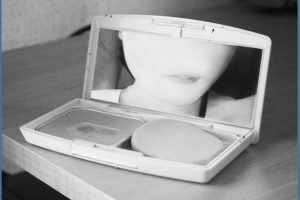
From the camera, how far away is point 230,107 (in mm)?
631

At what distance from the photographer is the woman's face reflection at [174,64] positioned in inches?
24.9

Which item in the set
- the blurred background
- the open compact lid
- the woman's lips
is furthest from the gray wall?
the woman's lips

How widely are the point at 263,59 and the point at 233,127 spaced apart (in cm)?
9

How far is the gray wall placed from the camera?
1.03 metres

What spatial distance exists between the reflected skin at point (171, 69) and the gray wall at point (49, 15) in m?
0.42

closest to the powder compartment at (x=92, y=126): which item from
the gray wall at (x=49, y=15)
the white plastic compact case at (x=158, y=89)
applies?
the white plastic compact case at (x=158, y=89)

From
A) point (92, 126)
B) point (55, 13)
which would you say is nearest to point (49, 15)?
point (55, 13)

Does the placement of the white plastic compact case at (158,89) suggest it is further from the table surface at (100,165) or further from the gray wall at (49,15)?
the gray wall at (49,15)

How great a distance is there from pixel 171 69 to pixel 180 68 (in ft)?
0.04

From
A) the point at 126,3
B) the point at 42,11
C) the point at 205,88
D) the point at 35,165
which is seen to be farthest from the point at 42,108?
the point at 126,3

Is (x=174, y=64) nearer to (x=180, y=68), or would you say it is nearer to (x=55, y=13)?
(x=180, y=68)

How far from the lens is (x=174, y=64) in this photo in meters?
0.65

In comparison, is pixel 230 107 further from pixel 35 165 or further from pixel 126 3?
pixel 126 3

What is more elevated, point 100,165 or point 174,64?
point 174,64
